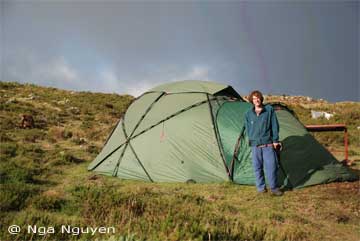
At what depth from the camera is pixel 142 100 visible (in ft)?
34.9

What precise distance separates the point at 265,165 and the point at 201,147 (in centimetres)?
181

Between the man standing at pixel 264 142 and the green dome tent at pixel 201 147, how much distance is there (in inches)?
28.0

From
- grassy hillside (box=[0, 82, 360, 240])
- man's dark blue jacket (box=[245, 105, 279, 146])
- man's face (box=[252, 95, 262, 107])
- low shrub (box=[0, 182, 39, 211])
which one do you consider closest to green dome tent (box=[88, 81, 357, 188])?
grassy hillside (box=[0, 82, 360, 240])

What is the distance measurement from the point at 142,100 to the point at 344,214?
624cm

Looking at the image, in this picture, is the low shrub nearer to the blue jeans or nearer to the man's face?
the blue jeans

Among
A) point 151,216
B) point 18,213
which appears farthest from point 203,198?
point 18,213

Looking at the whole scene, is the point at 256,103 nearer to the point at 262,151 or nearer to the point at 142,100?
the point at 262,151

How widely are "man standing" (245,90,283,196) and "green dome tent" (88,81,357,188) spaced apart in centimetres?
71

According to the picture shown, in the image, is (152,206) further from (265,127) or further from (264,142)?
(265,127)

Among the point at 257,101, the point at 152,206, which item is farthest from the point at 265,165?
the point at 152,206

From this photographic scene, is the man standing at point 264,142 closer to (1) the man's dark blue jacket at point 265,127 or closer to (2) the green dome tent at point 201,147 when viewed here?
(1) the man's dark blue jacket at point 265,127

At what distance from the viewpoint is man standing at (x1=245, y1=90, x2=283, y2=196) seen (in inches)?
302

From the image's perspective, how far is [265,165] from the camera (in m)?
7.75

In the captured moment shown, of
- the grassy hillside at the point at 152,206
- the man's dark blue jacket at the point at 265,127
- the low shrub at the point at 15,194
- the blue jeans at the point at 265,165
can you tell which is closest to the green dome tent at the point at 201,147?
the grassy hillside at the point at 152,206
